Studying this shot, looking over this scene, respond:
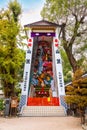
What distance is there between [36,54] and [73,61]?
4167mm

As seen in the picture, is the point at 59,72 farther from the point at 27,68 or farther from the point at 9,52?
the point at 9,52

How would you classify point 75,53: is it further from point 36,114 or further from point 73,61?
point 36,114

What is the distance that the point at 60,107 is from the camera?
24.9 meters

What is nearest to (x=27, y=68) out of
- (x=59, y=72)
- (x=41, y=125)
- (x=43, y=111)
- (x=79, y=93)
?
(x=59, y=72)

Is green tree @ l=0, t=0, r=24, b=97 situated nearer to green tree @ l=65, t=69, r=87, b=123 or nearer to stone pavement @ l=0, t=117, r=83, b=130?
stone pavement @ l=0, t=117, r=83, b=130

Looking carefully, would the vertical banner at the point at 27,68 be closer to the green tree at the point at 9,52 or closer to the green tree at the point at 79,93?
the green tree at the point at 9,52

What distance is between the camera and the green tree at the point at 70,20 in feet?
99.1

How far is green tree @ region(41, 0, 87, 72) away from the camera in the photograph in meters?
30.2

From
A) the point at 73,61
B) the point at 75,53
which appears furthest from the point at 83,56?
the point at 73,61

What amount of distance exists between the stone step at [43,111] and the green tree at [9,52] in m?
2.05

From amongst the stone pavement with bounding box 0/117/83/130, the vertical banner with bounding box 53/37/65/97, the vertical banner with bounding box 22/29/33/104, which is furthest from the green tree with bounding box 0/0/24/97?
the stone pavement with bounding box 0/117/83/130

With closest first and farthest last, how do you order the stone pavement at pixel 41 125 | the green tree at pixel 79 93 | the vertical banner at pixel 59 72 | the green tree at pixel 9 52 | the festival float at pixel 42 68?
the stone pavement at pixel 41 125, the green tree at pixel 79 93, the green tree at pixel 9 52, the vertical banner at pixel 59 72, the festival float at pixel 42 68

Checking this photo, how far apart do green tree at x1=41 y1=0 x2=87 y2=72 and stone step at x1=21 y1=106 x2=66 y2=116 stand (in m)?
6.77

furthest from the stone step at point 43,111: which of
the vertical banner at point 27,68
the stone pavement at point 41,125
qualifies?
the stone pavement at point 41,125
